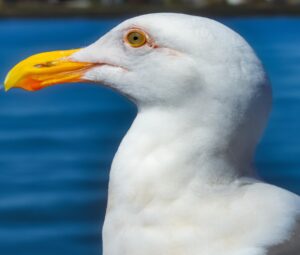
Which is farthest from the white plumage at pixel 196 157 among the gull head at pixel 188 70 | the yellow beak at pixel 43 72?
the yellow beak at pixel 43 72

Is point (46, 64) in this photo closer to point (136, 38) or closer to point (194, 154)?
point (136, 38)

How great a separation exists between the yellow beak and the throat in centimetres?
16

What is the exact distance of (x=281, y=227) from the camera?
1.37 meters

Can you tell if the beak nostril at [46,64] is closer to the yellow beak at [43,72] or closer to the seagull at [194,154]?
the yellow beak at [43,72]

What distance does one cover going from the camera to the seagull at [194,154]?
139 cm

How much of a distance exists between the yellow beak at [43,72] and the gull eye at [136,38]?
0.10 m

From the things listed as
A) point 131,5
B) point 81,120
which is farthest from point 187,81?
point 131,5

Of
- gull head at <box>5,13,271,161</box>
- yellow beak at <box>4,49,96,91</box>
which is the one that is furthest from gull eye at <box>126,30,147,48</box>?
yellow beak at <box>4,49,96,91</box>

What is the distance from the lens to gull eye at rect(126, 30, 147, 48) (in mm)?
1482

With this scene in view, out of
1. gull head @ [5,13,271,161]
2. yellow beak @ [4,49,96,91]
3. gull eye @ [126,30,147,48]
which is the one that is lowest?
gull head @ [5,13,271,161]

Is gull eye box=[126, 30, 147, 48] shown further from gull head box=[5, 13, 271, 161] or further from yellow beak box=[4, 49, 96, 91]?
yellow beak box=[4, 49, 96, 91]

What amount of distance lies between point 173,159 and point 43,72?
10.6 inches

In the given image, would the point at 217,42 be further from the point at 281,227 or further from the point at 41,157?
the point at 41,157

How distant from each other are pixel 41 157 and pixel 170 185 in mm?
3270
